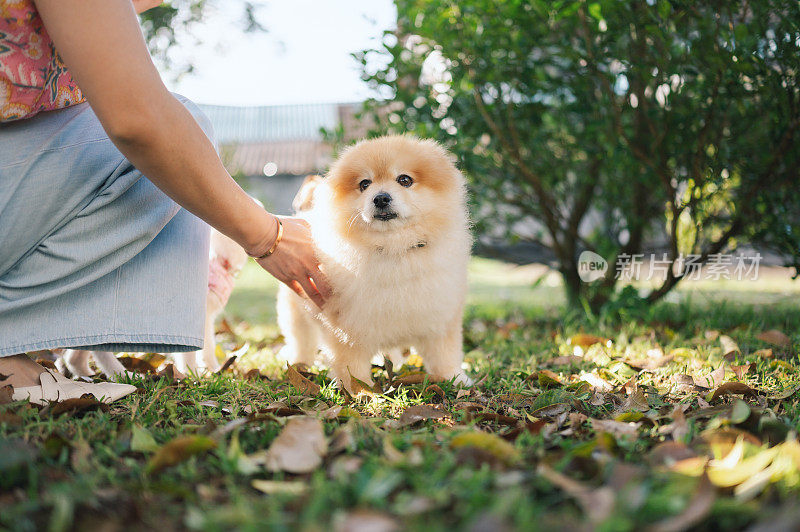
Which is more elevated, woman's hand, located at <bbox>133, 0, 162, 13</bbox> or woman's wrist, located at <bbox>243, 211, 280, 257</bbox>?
woman's hand, located at <bbox>133, 0, 162, 13</bbox>

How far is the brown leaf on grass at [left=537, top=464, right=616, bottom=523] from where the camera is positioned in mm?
946

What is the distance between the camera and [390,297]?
2111 mm

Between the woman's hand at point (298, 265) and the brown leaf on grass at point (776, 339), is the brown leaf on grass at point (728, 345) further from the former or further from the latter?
the woman's hand at point (298, 265)

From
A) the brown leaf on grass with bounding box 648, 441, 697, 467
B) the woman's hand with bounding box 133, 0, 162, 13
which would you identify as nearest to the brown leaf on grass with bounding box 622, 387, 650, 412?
the brown leaf on grass with bounding box 648, 441, 697, 467

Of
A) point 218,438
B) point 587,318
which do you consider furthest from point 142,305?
point 587,318

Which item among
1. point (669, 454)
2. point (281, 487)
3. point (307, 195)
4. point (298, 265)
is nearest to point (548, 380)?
point (669, 454)

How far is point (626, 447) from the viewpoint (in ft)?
4.25

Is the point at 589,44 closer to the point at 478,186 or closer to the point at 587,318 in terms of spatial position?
the point at 478,186

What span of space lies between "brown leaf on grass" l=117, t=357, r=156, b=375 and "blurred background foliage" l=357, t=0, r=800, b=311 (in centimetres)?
172

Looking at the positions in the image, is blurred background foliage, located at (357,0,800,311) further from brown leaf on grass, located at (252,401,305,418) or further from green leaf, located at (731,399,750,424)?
brown leaf on grass, located at (252,401,305,418)

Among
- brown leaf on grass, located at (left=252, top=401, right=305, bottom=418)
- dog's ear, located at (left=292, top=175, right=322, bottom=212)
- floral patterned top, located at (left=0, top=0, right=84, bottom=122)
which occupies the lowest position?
brown leaf on grass, located at (left=252, top=401, right=305, bottom=418)

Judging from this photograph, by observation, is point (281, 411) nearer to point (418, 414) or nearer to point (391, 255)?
point (418, 414)

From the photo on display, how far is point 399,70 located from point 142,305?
6.34ft

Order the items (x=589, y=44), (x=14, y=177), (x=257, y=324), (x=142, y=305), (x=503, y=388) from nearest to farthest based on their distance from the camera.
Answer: (x=14, y=177) < (x=142, y=305) < (x=503, y=388) < (x=589, y=44) < (x=257, y=324)
